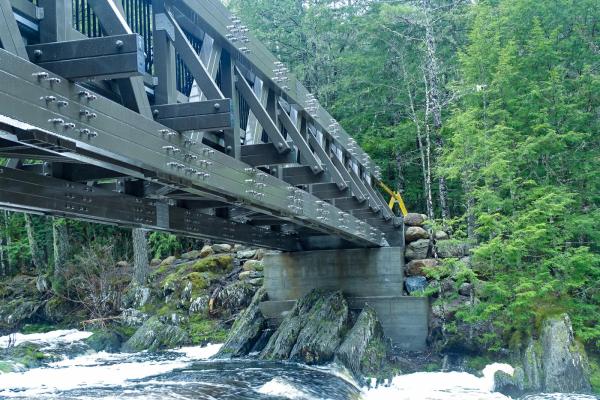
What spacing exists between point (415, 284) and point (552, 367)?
5.51m

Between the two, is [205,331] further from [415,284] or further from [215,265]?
[415,284]

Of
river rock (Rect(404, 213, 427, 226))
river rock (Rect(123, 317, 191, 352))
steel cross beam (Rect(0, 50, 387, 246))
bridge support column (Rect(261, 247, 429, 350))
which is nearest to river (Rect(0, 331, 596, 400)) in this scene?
river rock (Rect(123, 317, 191, 352))

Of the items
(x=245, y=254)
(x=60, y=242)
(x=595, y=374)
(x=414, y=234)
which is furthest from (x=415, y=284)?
(x=60, y=242)

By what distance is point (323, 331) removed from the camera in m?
16.3

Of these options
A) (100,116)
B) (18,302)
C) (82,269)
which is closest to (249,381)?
(100,116)

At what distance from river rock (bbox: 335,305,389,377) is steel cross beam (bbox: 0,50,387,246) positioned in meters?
5.94

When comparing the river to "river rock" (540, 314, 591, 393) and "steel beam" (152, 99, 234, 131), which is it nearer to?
"river rock" (540, 314, 591, 393)

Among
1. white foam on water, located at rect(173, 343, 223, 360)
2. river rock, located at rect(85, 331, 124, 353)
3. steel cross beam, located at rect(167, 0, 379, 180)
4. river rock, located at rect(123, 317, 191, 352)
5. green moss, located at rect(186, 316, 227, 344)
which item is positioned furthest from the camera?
green moss, located at rect(186, 316, 227, 344)

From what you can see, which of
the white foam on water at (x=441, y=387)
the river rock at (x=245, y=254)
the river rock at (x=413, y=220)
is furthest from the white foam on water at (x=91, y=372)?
the river rock at (x=413, y=220)

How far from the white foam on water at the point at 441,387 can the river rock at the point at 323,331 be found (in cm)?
181

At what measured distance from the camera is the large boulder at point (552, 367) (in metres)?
13.2

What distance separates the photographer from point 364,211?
17359 mm

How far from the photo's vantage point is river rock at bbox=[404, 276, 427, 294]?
60.2 ft

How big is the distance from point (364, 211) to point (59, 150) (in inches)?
491
